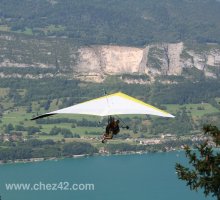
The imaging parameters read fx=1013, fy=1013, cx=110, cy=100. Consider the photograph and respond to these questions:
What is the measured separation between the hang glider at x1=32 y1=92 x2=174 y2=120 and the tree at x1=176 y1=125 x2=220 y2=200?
1461mm

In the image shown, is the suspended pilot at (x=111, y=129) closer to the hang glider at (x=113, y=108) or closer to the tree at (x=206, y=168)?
the hang glider at (x=113, y=108)

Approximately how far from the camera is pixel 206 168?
15383 mm

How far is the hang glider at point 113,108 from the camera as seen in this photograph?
16625mm

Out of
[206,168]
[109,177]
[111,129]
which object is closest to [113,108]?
[111,129]

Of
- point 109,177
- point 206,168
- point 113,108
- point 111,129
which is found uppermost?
point 113,108

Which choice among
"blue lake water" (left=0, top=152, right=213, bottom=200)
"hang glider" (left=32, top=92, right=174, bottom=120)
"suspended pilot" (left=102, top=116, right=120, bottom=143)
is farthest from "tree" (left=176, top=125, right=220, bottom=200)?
"blue lake water" (left=0, top=152, right=213, bottom=200)

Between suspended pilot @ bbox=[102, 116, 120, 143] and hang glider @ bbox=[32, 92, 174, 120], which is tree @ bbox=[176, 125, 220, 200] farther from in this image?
suspended pilot @ bbox=[102, 116, 120, 143]

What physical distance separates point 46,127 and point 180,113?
24851mm

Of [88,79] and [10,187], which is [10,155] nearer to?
[10,187]

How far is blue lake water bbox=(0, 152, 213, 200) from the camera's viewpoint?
90438mm

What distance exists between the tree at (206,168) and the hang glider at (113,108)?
4.79 ft

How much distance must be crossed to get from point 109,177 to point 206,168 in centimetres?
9047

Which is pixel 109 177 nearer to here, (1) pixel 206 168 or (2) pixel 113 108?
(2) pixel 113 108

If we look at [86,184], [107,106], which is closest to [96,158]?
[86,184]
